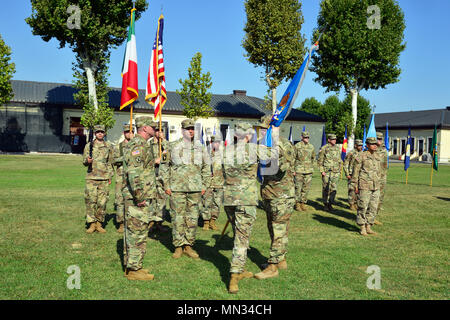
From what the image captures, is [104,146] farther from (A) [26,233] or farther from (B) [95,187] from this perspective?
(A) [26,233]

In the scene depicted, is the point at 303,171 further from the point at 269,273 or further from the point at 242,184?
the point at 242,184

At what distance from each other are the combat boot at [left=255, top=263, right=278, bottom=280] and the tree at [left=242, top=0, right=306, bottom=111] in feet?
92.9

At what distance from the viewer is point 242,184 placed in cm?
575

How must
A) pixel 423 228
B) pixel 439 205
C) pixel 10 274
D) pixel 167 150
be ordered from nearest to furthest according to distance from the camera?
pixel 10 274, pixel 167 150, pixel 423 228, pixel 439 205

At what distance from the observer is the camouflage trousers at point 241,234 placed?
546cm

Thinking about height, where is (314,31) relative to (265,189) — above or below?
above

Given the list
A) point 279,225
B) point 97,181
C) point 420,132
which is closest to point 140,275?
point 279,225

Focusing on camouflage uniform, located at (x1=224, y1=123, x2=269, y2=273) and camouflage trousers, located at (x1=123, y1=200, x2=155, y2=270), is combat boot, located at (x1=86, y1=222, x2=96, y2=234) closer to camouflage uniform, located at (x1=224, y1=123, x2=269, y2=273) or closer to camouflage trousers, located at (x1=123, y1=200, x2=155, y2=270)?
camouflage trousers, located at (x1=123, y1=200, x2=155, y2=270)

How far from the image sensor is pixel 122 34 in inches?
1216

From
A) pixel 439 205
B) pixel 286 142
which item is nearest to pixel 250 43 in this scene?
pixel 439 205

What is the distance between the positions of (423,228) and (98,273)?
8.14 m

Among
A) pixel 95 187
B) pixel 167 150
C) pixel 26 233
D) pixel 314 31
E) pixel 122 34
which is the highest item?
pixel 314 31

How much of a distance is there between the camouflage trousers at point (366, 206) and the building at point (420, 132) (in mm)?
49255

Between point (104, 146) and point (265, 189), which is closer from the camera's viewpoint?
point (265, 189)
